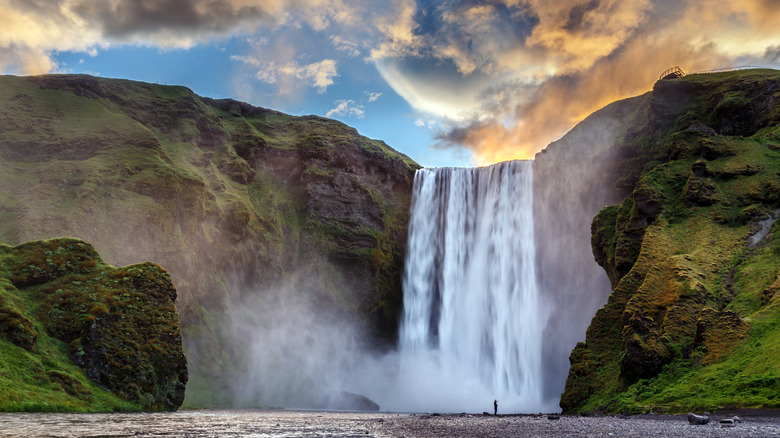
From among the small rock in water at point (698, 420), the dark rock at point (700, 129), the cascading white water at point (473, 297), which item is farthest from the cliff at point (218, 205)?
the small rock in water at point (698, 420)

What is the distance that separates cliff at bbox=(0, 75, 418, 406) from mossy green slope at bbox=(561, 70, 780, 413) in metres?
37.2

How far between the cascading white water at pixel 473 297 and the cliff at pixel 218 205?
4.85 meters

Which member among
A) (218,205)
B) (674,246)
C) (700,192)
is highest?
(218,205)

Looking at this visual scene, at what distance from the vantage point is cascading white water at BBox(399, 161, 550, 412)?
195 ft

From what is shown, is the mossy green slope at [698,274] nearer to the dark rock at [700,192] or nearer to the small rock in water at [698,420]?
the dark rock at [700,192]

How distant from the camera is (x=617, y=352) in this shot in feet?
113

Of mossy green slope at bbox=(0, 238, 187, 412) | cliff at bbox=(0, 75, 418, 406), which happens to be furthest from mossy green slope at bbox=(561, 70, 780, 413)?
cliff at bbox=(0, 75, 418, 406)

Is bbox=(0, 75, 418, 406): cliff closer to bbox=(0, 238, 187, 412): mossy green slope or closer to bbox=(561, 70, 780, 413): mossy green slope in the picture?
bbox=(0, 238, 187, 412): mossy green slope

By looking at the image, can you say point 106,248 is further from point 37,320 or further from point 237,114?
point 237,114

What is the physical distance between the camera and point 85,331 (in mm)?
29719

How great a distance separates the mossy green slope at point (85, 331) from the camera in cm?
2548

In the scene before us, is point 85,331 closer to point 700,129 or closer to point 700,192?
point 700,192

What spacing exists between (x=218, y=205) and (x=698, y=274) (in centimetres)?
5266

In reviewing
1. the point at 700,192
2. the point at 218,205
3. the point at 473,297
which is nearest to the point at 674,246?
the point at 700,192
